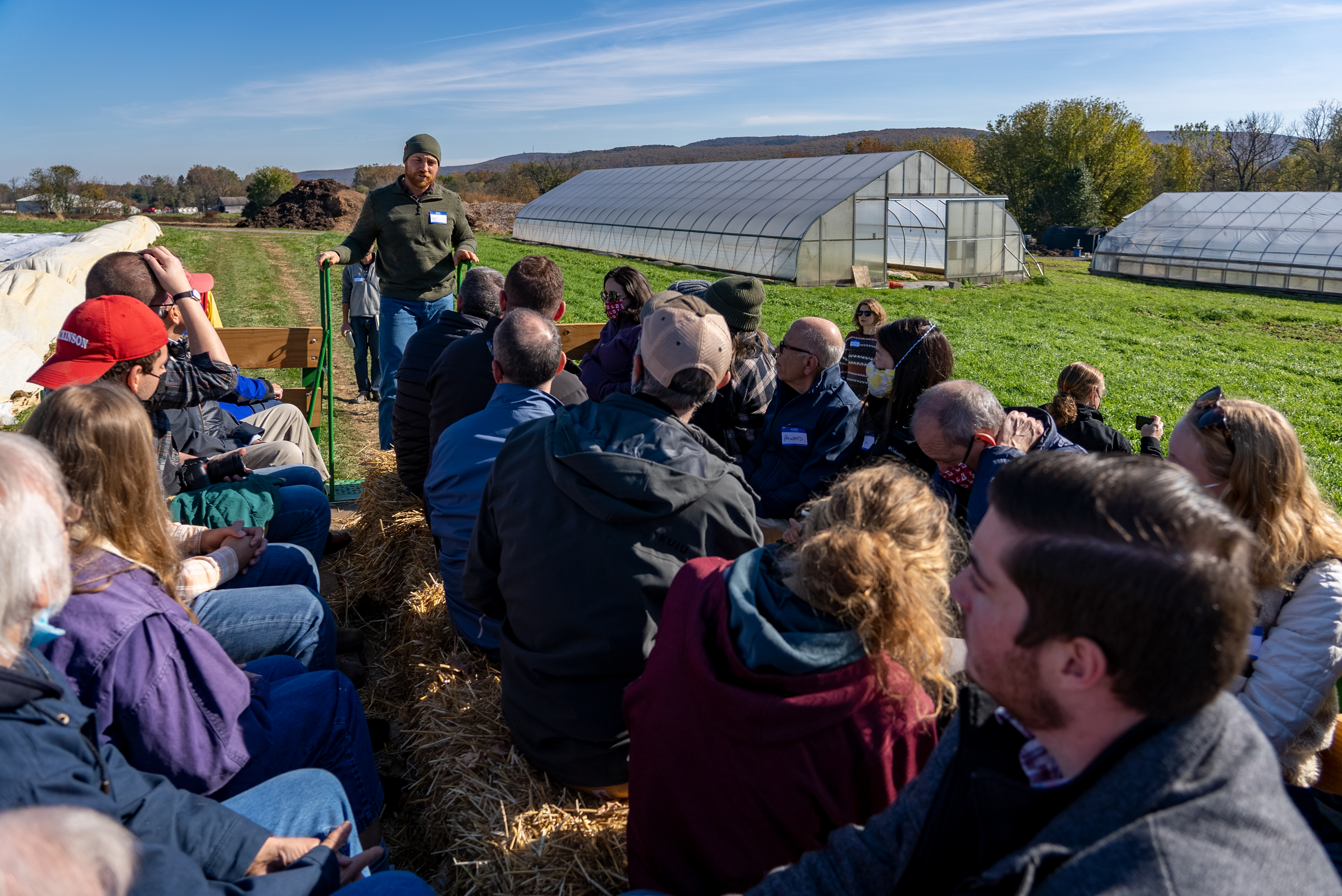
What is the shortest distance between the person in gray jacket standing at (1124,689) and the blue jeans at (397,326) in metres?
5.97

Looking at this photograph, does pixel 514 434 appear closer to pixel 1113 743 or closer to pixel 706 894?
pixel 706 894

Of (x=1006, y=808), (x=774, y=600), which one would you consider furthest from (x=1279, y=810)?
(x=774, y=600)

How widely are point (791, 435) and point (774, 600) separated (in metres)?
2.54

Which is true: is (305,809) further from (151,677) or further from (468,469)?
(468,469)

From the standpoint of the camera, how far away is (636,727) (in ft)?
6.72

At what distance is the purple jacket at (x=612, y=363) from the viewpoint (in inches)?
206

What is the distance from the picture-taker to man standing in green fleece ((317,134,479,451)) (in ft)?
21.9

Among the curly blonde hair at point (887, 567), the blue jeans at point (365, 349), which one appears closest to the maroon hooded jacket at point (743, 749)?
the curly blonde hair at point (887, 567)

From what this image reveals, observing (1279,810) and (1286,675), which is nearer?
(1279,810)

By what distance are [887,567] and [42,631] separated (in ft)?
5.74

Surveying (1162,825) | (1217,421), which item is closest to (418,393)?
(1217,421)

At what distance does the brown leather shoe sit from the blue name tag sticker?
4.42 m

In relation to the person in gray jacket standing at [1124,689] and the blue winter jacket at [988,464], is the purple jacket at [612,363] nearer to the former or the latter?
the blue winter jacket at [988,464]

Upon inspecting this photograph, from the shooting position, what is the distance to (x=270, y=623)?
9.91 ft
